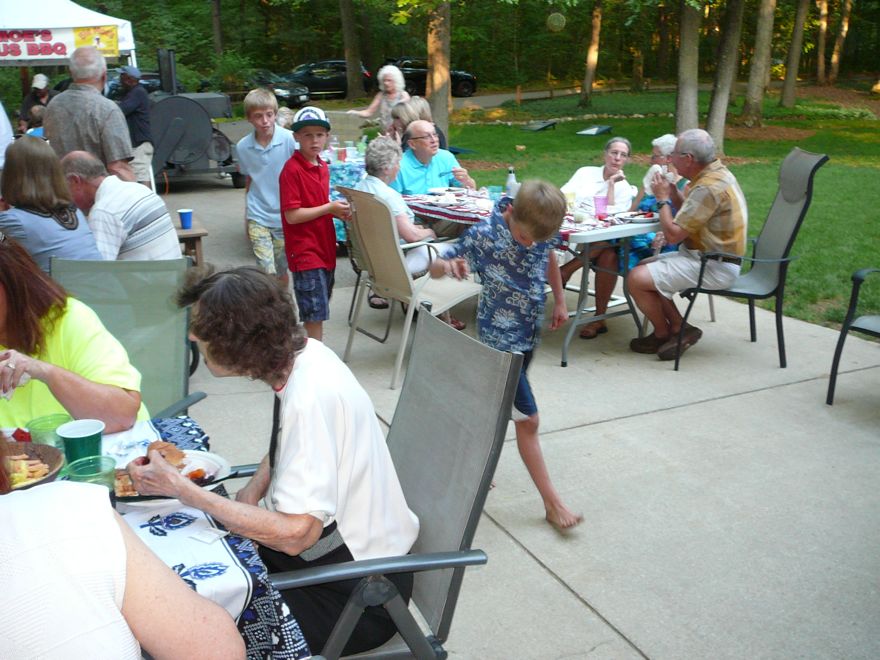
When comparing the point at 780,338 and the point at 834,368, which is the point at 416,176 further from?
the point at 834,368

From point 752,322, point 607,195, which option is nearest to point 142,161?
point 607,195

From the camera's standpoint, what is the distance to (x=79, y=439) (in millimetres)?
2064

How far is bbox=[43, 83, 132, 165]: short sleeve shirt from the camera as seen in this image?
637 centimetres

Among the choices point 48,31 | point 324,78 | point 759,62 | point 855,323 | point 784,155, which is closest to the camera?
point 855,323

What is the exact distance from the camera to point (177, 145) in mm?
11891

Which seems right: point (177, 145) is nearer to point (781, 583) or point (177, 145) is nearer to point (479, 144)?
point (479, 144)

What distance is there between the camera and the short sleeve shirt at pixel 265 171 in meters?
6.02

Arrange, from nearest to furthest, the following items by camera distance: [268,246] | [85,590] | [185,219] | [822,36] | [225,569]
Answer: [85,590], [225,569], [185,219], [268,246], [822,36]

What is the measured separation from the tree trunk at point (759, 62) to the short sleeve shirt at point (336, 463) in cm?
1803

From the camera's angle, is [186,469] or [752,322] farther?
[752,322]

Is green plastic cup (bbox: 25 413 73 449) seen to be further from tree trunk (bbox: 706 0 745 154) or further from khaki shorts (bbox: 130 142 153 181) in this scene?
tree trunk (bbox: 706 0 745 154)

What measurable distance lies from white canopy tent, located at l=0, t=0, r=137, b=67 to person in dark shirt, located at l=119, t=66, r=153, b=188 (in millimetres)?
3027

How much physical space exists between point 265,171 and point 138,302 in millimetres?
2612

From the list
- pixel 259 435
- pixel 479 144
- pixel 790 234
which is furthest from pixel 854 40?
pixel 259 435
